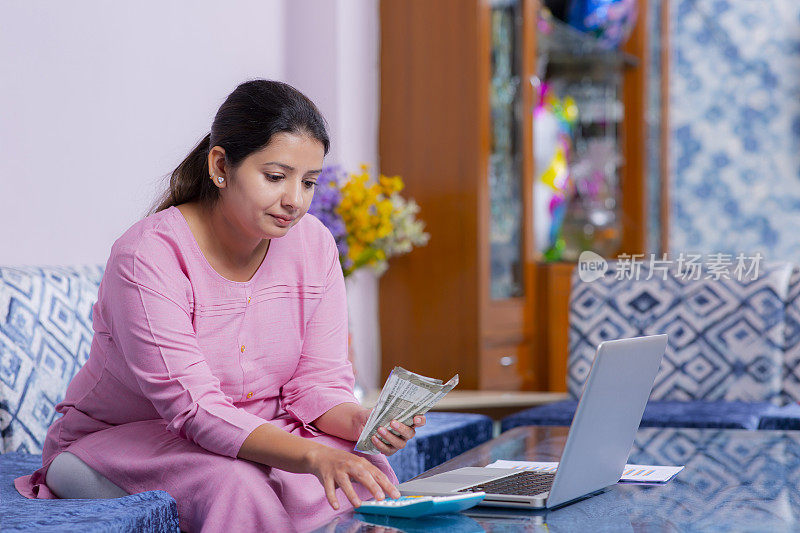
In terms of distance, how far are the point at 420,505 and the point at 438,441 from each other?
1130mm

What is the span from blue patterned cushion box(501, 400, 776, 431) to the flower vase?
3.21ft

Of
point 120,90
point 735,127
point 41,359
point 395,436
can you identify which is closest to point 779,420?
point 395,436

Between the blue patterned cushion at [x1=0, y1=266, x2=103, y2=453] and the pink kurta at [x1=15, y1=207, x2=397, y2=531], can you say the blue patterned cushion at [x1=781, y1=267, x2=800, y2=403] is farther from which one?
the blue patterned cushion at [x1=0, y1=266, x2=103, y2=453]

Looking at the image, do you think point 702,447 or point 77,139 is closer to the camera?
point 702,447

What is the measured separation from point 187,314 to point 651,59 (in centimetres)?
362

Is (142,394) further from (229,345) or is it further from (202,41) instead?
(202,41)

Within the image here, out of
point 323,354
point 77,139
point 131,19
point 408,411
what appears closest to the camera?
point 408,411

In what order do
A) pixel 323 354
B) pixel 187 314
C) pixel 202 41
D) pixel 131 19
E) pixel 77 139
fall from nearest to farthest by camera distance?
1. pixel 187 314
2. pixel 323 354
3. pixel 77 139
4. pixel 131 19
5. pixel 202 41

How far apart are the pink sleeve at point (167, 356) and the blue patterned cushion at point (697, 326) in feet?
5.06

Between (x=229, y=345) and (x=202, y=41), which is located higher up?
(x=202, y=41)

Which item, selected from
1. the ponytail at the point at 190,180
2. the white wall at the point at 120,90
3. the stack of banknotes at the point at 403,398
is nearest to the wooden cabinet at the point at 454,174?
the white wall at the point at 120,90

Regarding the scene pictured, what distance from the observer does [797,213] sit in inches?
180

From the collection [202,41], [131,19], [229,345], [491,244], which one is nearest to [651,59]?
[491,244]

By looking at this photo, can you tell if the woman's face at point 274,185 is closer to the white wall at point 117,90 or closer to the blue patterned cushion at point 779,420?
the white wall at point 117,90
